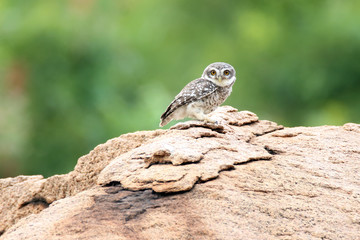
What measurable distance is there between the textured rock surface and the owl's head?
86 centimetres

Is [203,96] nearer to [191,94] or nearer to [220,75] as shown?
[191,94]

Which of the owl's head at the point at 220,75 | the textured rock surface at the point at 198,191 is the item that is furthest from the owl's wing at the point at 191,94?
the textured rock surface at the point at 198,191

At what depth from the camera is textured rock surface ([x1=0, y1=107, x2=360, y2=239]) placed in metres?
4.27

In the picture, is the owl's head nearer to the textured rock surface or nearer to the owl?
the owl

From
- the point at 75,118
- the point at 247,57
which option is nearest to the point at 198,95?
the point at 75,118

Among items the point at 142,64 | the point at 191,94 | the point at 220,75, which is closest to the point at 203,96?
the point at 191,94

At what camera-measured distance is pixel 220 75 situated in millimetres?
6637

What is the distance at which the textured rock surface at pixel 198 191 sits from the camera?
4270 millimetres

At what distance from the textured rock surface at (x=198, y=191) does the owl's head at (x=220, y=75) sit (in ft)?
2.81

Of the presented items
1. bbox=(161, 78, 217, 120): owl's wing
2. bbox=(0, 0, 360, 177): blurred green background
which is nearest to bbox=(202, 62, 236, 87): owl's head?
bbox=(161, 78, 217, 120): owl's wing

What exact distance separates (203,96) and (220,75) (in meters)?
0.38

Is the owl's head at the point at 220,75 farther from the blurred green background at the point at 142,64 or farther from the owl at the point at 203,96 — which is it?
the blurred green background at the point at 142,64

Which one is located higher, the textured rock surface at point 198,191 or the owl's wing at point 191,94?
the owl's wing at point 191,94

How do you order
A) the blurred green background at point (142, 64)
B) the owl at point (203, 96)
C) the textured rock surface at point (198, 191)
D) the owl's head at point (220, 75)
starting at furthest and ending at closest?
1. the blurred green background at point (142, 64)
2. the owl's head at point (220, 75)
3. the owl at point (203, 96)
4. the textured rock surface at point (198, 191)
